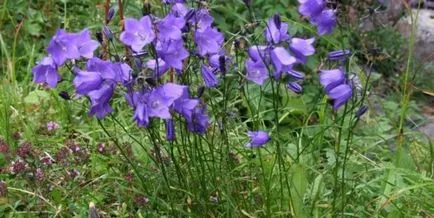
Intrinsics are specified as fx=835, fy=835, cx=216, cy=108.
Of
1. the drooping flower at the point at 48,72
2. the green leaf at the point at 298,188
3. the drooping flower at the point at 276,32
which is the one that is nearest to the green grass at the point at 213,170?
the green leaf at the point at 298,188

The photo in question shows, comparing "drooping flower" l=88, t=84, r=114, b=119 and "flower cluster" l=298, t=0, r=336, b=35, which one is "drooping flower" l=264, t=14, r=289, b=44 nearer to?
"flower cluster" l=298, t=0, r=336, b=35

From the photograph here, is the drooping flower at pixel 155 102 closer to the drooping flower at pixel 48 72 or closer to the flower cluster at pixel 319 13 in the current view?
the drooping flower at pixel 48 72

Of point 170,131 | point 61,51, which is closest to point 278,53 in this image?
point 170,131

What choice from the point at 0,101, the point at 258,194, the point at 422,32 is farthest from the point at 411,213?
the point at 422,32

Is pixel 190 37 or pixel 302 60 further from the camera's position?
pixel 190 37

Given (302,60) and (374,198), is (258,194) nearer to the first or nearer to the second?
(374,198)

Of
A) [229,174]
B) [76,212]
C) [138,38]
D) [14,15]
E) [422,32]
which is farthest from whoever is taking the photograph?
[422,32]

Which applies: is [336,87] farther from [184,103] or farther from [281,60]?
[184,103]
